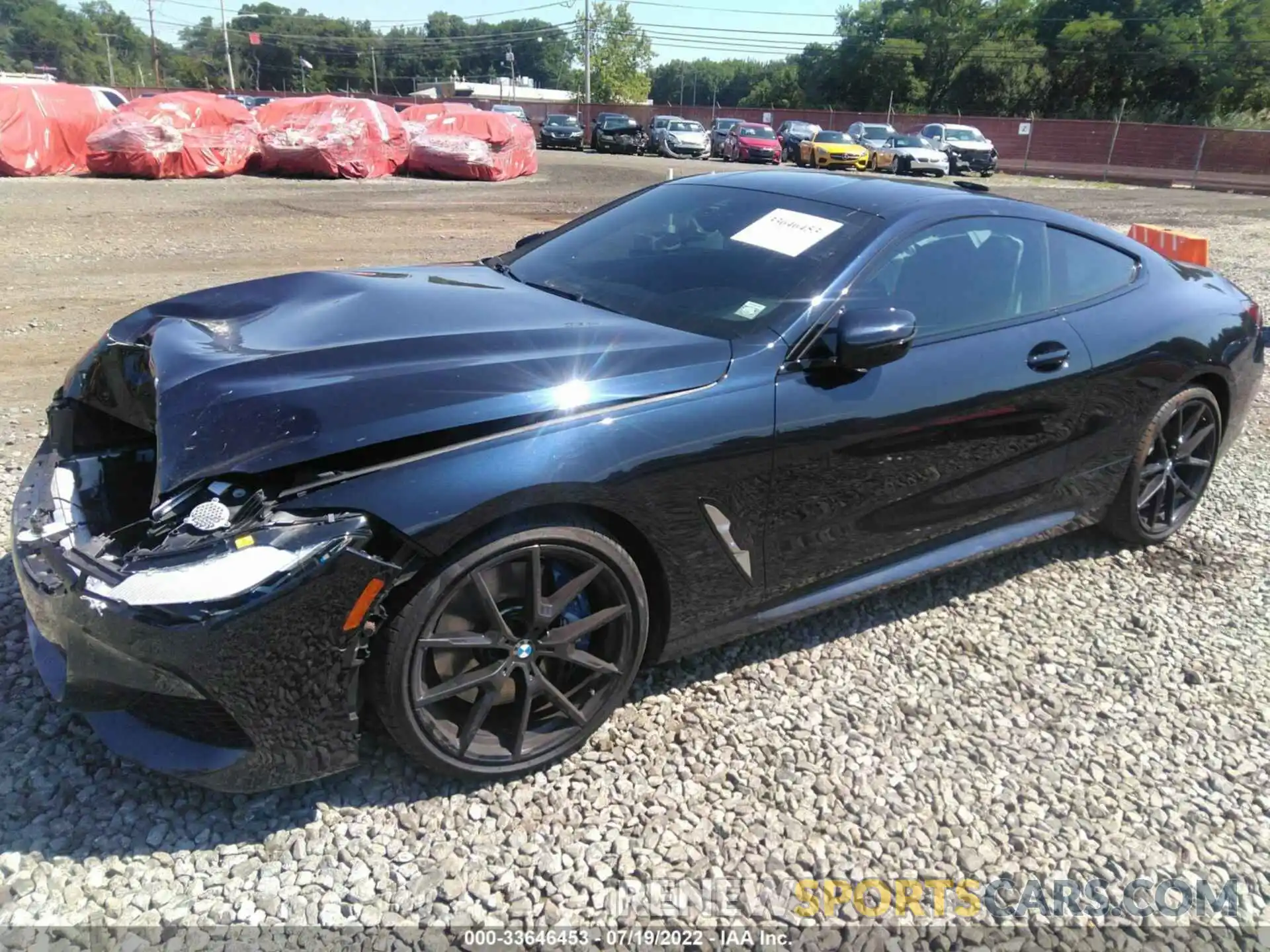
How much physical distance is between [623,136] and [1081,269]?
36.4 m

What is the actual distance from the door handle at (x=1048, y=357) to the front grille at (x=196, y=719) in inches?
111

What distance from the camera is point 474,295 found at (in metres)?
3.08

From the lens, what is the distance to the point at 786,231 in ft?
10.4

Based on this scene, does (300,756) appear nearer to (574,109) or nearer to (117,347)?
(117,347)

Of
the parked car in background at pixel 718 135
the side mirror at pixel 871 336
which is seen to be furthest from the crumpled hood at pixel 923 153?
the side mirror at pixel 871 336

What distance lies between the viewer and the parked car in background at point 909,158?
27812 millimetres

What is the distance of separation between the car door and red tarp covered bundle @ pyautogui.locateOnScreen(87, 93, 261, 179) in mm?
20055

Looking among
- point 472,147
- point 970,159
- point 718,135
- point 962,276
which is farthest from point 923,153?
point 962,276

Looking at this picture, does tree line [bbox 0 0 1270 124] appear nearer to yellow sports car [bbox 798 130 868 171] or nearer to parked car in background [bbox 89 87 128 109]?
yellow sports car [bbox 798 130 868 171]

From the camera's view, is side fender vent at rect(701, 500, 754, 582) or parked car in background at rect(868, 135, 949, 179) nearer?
side fender vent at rect(701, 500, 754, 582)

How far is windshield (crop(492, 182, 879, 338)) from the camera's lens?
2902mm

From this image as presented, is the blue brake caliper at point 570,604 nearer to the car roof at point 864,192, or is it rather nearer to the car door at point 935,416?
the car door at point 935,416

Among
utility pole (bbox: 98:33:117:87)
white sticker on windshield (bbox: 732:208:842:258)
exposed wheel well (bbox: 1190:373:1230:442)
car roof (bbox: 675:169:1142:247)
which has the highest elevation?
utility pole (bbox: 98:33:117:87)

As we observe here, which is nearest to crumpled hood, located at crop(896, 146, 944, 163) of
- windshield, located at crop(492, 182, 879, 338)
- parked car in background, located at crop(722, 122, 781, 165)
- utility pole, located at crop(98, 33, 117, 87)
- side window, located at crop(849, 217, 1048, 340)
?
parked car in background, located at crop(722, 122, 781, 165)
